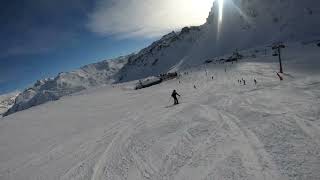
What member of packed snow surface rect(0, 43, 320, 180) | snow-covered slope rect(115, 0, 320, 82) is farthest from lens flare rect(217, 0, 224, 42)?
packed snow surface rect(0, 43, 320, 180)

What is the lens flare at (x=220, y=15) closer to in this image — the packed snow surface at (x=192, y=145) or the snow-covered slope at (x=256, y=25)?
the snow-covered slope at (x=256, y=25)

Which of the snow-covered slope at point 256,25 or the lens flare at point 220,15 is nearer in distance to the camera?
the snow-covered slope at point 256,25

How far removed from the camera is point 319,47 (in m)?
73.1

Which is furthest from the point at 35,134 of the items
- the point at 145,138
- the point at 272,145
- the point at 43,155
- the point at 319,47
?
the point at 319,47

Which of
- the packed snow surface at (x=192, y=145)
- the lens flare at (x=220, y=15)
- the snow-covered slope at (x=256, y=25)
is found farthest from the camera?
the lens flare at (x=220, y=15)

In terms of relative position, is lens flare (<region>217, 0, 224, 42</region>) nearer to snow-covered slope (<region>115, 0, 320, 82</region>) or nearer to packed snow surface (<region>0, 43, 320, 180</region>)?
snow-covered slope (<region>115, 0, 320, 82</region>)

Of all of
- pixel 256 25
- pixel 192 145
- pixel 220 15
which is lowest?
pixel 192 145

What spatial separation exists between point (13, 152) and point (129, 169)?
1091 cm

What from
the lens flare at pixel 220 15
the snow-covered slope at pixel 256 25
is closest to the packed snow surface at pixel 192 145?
the snow-covered slope at pixel 256 25

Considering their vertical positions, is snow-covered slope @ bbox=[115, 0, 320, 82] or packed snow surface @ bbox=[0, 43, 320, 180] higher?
snow-covered slope @ bbox=[115, 0, 320, 82]

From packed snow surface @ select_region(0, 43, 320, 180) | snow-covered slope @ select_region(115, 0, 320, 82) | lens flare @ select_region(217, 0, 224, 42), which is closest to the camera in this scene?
packed snow surface @ select_region(0, 43, 320, 180)

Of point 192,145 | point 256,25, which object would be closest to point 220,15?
point 256,25

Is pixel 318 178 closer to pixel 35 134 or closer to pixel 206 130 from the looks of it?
pixel 206 130

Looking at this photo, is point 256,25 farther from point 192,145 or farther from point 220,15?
point 192,145
